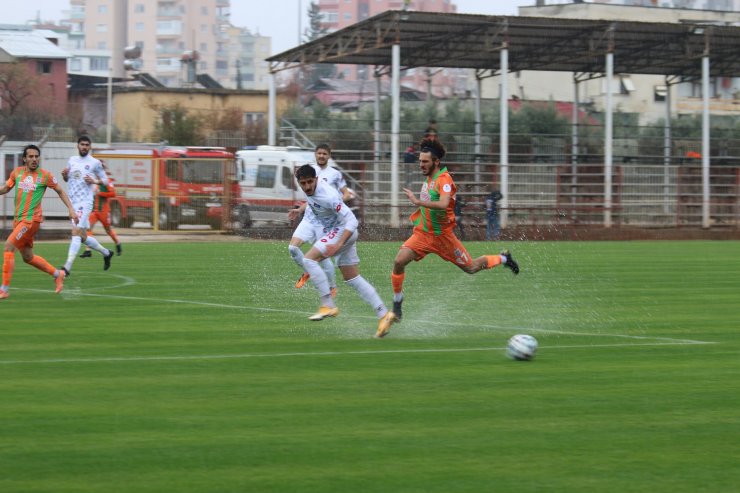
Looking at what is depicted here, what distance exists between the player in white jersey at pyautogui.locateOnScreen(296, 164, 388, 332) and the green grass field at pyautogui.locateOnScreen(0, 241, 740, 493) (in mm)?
420

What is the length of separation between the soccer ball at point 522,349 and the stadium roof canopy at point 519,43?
1002 inches

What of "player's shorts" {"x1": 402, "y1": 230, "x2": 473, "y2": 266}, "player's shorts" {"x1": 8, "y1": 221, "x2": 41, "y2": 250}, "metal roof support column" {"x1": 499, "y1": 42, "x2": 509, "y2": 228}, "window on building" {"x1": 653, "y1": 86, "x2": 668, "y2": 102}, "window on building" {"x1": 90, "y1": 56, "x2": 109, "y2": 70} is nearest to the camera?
"player's shorts" {"x1": 402, "y1": 230, "x2": 473, "y2": 266}

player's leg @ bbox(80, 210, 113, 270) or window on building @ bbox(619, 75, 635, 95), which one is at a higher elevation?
window on building @ bbox(619, 75, 635, 95)

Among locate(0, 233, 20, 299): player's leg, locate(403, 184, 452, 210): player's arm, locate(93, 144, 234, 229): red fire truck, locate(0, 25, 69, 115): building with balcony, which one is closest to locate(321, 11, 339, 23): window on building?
locate(0, 25, 69, 115): building with balcony

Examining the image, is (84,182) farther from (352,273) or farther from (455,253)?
(455,253)

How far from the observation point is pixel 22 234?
1571 cm

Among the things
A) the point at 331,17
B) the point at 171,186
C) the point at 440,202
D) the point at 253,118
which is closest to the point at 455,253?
the point at 440,202

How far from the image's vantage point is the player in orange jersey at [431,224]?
499 inches

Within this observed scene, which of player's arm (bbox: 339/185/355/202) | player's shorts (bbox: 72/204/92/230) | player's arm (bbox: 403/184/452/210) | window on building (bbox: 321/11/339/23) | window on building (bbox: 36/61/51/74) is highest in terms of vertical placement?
window on building (bbox: 321/11/339/23)

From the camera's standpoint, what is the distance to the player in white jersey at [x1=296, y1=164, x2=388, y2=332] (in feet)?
41.3

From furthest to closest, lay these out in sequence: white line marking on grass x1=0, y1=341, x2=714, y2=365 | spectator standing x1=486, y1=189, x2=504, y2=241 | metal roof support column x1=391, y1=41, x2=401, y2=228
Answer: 1. metal roof support column x1=391, y1=41, x2=401, y2=228
2. spectator standing x1=486, y1=189, x2=504, y2=241
3. white line marking on grass x1=0, y1=341, x2=714, y2=365

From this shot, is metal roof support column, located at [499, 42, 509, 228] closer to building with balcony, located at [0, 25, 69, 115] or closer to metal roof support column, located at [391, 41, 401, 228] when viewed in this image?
metal roof support column, located at [391, 41, 401, 228]

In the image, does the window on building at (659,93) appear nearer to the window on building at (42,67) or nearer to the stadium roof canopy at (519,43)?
the stadium roof canopy at (519,43)

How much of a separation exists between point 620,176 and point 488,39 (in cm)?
688
